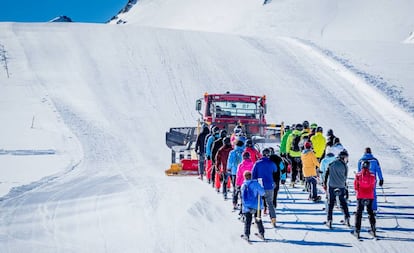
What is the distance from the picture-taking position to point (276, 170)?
1083 cm

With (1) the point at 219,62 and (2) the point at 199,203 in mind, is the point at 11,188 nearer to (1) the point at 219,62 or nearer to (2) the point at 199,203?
(2) the point at 199,203

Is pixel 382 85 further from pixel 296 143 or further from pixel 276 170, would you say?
pixel 276 170

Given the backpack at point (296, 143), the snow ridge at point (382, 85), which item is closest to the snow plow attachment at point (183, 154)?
the backpack at point (296, 143)

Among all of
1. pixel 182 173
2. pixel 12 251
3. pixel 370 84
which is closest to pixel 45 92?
pixel 182 173

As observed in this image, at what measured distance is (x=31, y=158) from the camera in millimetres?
21016

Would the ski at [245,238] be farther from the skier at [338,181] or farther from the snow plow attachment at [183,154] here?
the snow plow attachment at [183,154]

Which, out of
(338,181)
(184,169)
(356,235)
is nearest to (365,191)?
(338,181)

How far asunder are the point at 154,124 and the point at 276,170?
1812cm

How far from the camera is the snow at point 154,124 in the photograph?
33.0ft

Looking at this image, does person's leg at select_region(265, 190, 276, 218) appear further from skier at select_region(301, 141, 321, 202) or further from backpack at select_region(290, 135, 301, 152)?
backpack at select_region(290, 135, 301, 152)

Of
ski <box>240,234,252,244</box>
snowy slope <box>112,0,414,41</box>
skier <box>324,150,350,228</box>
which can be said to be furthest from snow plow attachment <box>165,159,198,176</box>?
snowy slope <box>112,0,414,41</box>

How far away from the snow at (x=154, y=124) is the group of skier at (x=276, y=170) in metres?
0.50

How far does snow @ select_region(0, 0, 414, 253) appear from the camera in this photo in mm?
10062

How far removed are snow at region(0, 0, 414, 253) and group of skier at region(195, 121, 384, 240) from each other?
496mm
